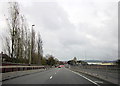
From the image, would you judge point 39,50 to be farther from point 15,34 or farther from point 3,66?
point 3,66

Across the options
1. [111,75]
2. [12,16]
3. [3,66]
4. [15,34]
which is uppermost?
[12,16]

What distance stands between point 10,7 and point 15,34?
5.36 metres

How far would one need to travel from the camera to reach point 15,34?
29.7 meters

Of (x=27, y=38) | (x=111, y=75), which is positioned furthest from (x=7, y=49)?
(x=111, y=75)

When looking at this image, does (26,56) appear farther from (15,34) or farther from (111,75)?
(111,75)

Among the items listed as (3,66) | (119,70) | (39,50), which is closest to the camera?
(119,70)

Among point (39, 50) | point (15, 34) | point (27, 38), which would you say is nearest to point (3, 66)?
point (15, 34)

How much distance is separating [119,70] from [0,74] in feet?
33.9

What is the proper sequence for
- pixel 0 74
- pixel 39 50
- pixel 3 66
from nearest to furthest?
pixel 0 74
pixel 3 66
pixel 39 50

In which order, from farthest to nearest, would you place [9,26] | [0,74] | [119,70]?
1. [9,26]
2. [0,74]
3. [119,70]

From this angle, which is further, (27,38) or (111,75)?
(27,38)

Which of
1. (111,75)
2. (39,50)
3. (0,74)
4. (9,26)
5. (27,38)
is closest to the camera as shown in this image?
(111,75)

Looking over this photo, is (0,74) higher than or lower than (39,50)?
lower

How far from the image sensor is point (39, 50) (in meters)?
58.5
